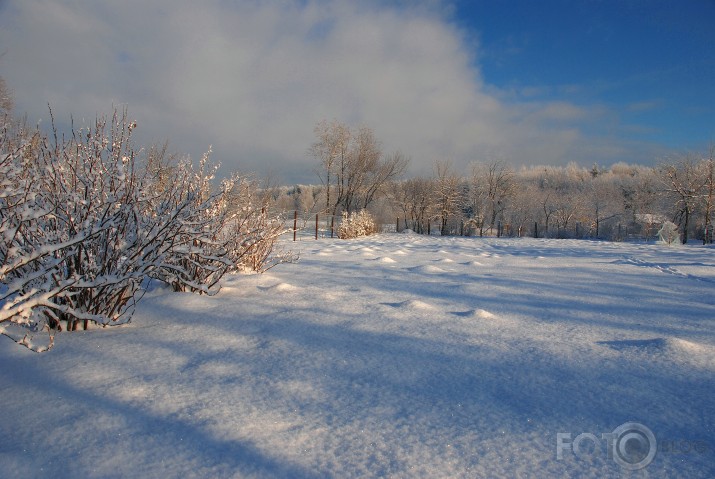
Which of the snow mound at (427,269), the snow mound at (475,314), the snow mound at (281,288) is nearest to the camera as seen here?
the snow mound at (475,314)

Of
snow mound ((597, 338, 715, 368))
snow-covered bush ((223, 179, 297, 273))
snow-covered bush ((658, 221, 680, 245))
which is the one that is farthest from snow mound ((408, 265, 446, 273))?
snow-covered bush ((658, 221, 680, 245))

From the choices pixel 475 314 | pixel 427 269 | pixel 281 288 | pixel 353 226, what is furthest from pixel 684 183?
pixel 281 288

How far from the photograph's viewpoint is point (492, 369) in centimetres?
220

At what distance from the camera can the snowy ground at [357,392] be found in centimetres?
142

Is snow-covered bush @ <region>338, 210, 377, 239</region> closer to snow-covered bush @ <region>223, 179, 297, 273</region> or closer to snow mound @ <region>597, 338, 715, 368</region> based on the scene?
snow-covered bush @ <region>223, 179, 297, 273</region>

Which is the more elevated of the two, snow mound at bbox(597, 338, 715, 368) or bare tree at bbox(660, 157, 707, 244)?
bare tree at bbox(660, 157, 707, 244)

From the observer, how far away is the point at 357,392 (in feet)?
6.38

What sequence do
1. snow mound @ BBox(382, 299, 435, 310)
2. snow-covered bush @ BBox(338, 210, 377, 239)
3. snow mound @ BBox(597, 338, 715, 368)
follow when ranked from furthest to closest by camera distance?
snow-covered bush @ BBox(338, 210, 377, 239) < snow mound @ BBox(382, 299, 435, 310) < snow mound @ BBox(597, 338, 715, 368)

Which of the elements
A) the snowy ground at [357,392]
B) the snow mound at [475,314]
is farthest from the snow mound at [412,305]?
the snow mound at [475,314]

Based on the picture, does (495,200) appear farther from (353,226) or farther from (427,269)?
(427,269)

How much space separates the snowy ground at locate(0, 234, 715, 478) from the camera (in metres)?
1.42

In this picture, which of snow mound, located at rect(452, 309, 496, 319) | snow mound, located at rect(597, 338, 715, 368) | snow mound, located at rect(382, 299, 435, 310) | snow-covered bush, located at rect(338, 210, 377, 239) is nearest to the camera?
snow mound, located at rect(597, 338, 715, 368)


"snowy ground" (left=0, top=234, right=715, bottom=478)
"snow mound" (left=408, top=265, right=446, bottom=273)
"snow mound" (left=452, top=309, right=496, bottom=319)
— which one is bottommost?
"snowy ground" (left=0, top=234, right=715, bottom=478)

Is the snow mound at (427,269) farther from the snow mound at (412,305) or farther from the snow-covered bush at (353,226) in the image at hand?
the snow-covered bush at (353,226)
